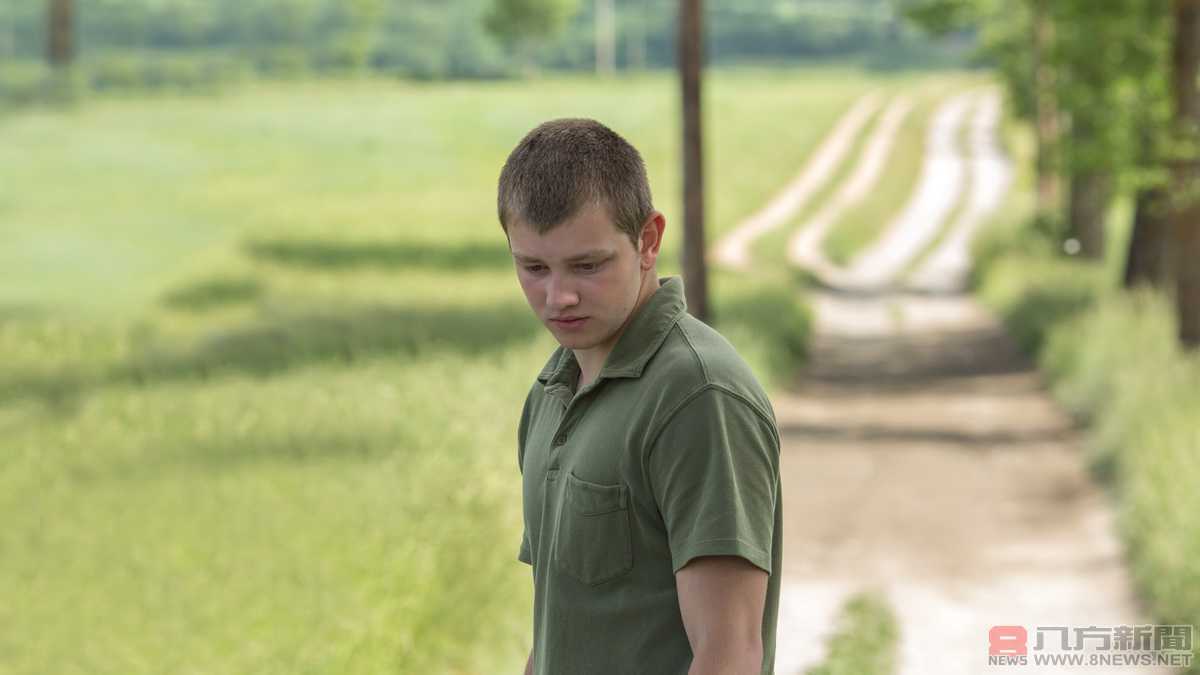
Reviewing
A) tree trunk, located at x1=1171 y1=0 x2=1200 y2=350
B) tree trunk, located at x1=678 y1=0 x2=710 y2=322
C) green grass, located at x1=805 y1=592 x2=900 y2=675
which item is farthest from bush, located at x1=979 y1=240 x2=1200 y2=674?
tree trunk, located at x1=678 y1=0 x2=710 y2=322

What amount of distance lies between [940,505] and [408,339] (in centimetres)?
735

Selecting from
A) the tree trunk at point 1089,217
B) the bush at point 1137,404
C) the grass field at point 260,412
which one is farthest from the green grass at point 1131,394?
the grass field at point 260,412

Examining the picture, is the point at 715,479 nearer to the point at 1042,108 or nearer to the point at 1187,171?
the point at 1187,171

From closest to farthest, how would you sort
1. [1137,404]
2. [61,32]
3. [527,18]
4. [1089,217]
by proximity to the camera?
[1137,404]
[1089,217]
[61,32]
[527,18]

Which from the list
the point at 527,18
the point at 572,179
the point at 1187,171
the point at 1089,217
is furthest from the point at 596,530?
the point at 527,18

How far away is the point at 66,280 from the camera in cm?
2481

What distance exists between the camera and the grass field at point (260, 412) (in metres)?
6.21

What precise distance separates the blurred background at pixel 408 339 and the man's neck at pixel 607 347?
3.31 m

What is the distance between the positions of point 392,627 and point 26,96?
191 feet

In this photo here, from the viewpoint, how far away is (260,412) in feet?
35.8

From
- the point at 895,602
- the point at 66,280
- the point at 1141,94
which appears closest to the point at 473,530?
the point at 895,602

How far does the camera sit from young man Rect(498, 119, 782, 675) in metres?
2.32

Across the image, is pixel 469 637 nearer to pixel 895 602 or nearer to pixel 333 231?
pixel 895 602

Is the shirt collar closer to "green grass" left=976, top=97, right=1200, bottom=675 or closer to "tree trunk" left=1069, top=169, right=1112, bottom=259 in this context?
"green grass" left=976, top=97, right=1200, bottom=675
